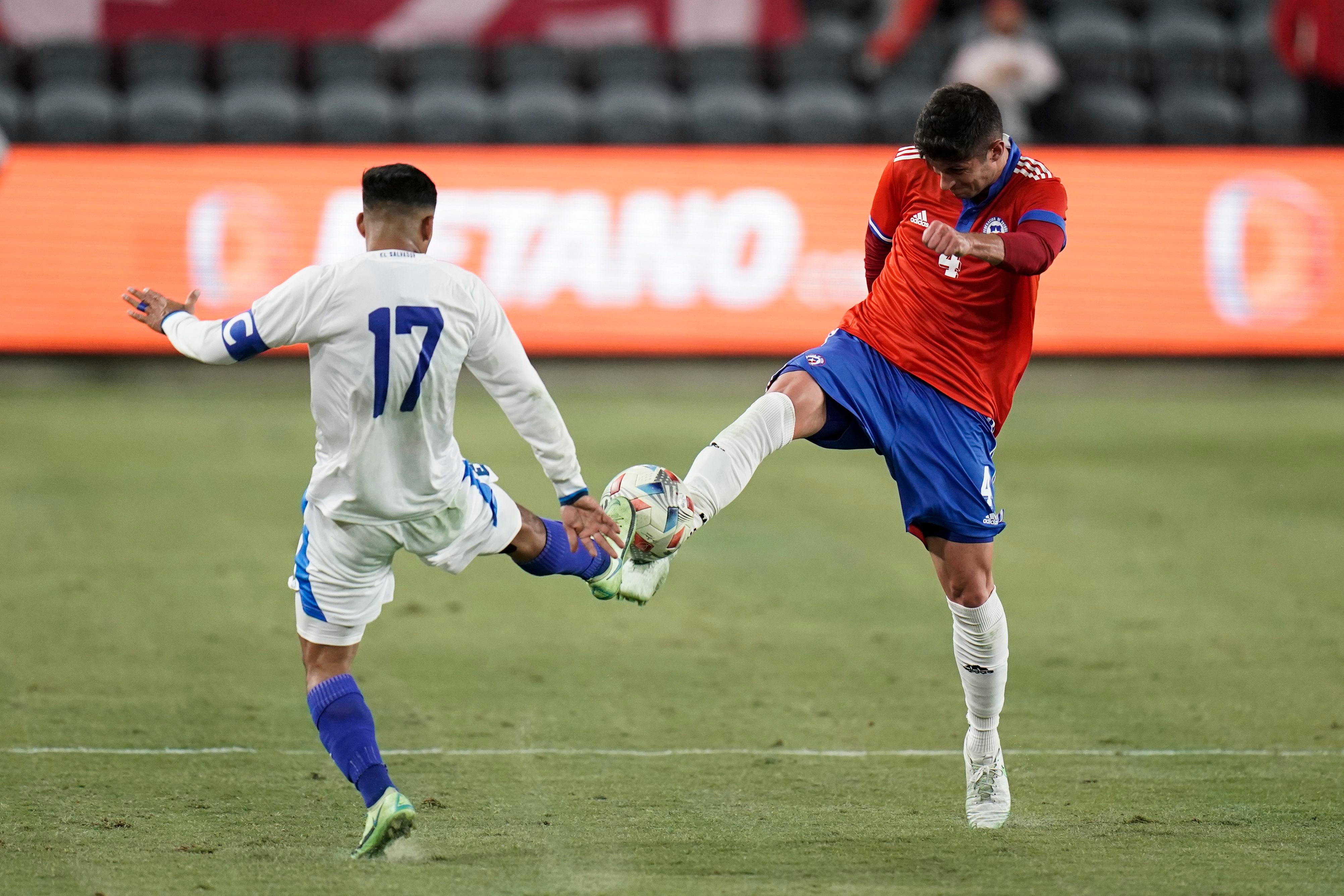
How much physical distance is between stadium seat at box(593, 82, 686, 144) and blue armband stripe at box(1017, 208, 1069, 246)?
34.2 feet

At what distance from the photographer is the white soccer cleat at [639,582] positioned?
4.88 metres

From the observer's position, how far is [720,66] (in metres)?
16.0

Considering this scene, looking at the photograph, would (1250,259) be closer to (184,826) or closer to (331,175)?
(331,175)

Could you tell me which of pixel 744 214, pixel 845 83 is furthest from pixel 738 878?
pixel 845 83

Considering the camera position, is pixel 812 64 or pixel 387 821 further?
pixel 812 64

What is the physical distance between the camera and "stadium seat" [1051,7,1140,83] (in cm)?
1614

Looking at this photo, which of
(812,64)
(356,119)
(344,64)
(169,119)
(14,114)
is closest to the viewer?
(14,114)

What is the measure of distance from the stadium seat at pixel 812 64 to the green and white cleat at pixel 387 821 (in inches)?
490

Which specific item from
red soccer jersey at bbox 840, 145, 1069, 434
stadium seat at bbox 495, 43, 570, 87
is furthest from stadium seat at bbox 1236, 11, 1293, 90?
red soccer jersey at bbox 840, 145, 1069, 434

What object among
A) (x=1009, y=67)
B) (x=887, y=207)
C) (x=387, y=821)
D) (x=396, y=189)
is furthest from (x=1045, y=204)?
(x=1009, y=67)

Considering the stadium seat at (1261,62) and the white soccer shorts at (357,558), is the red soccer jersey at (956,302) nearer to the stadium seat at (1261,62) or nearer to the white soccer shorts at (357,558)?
the white soccer shorts at (357,558)

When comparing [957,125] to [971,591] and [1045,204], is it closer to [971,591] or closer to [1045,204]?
[1045,204]

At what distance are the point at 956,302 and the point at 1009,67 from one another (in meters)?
10.6

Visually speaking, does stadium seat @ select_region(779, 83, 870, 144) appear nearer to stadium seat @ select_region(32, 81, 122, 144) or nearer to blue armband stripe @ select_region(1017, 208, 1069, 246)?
stadium seat @ select_region(32, 81, 122, 144)
